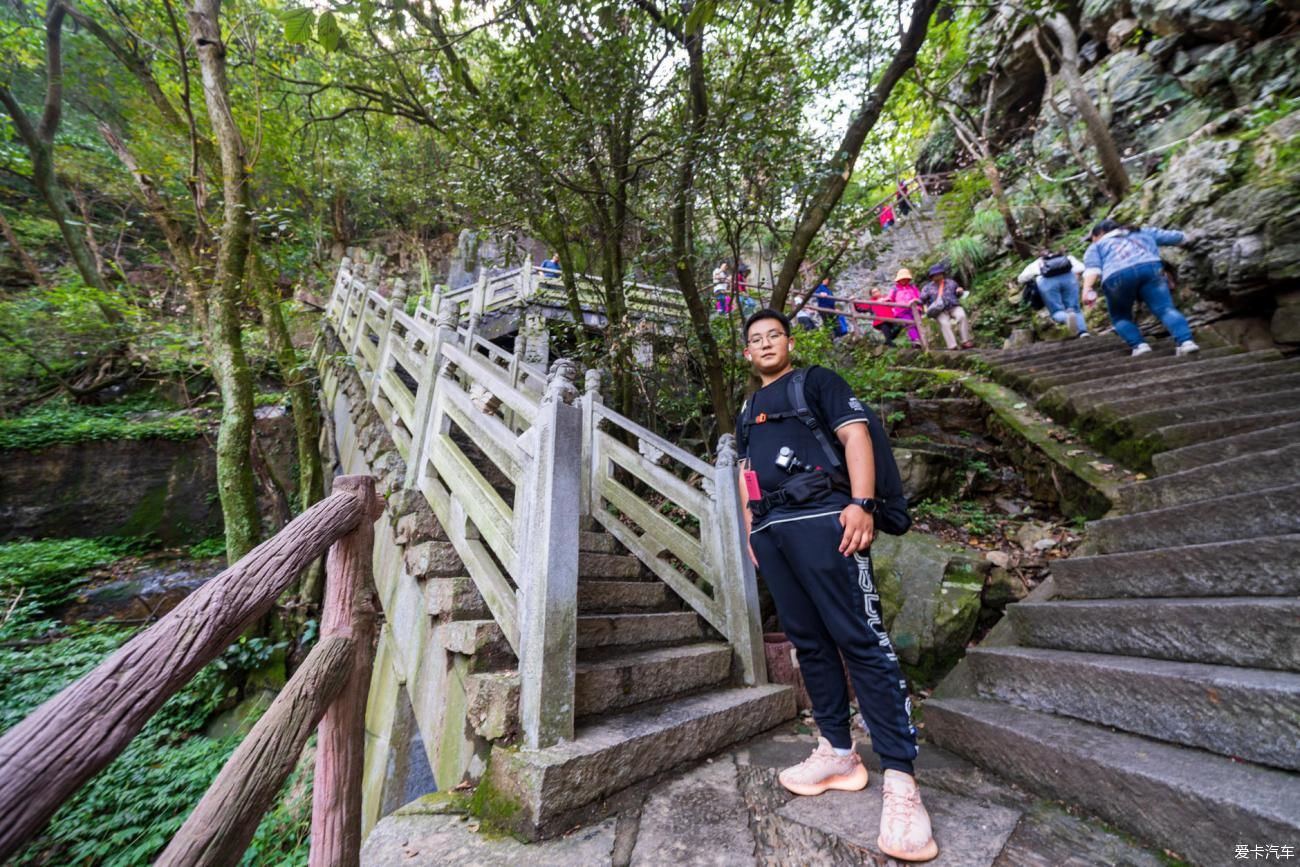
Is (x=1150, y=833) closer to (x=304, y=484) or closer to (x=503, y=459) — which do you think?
(x=503, y=459)

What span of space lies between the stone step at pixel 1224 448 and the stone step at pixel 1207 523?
2.22 feet

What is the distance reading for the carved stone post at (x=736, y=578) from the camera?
3.37 meters

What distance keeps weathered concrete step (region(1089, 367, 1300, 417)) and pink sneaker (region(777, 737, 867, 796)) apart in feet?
13.5

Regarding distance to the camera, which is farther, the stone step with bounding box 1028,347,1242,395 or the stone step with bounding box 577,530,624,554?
the stone step with bounding box 1028,347,1242,395

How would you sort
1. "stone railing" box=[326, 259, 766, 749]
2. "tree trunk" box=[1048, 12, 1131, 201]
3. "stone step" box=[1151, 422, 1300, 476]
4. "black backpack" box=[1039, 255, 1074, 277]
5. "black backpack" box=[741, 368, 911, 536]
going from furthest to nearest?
"tree trunk" box=[1048, 12, 1131, 201] → "black backpack" box=[1039, 255, 1074, 277] → "stone step" box=[1151, 422, 1300, 476] → "stone railing" box=[326, 259, 766, 749] → "black backpack" box=[741, 368, 911, 536]

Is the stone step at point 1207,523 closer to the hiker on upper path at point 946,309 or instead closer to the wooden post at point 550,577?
the wooden post at point 550,577

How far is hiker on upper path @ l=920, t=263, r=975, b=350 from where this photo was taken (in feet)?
31.6

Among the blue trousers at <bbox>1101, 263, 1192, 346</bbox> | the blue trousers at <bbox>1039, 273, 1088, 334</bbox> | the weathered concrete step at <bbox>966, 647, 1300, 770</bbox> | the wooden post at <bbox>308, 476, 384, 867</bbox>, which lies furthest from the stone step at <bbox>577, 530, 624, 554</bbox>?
the blue trousers at <bbox>1039, 273, 1088, 334</bbox>

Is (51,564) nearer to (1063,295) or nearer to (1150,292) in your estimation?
(1150,292)

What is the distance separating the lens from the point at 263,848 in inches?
144

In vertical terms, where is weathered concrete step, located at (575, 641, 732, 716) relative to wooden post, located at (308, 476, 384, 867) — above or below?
below

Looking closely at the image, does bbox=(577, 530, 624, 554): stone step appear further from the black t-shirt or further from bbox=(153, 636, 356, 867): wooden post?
bbox=(153, 636, 356, 867): wooden post

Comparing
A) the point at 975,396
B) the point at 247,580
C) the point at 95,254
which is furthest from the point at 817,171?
Result: the point at 95,254

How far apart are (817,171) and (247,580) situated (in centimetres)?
461
